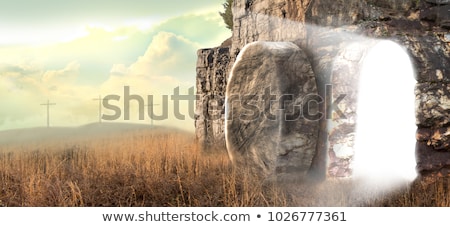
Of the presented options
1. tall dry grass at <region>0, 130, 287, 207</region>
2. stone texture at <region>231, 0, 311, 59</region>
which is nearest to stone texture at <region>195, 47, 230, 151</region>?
stone texture at <region>231, 0, 311, 59</region>

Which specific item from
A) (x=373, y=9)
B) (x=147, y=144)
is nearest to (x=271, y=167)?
(x=373, y=9)

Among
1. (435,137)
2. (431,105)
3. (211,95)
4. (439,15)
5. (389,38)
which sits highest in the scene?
(439,15)

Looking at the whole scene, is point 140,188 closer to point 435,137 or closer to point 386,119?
point 386,119

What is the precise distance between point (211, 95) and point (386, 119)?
517 cm

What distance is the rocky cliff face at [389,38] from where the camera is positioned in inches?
193

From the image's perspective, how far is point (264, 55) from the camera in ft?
18.6

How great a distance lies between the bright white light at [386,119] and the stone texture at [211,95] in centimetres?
431

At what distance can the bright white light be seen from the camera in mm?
4914

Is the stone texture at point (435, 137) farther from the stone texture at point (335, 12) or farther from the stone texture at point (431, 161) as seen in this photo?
the stone texture at point (335, 12)

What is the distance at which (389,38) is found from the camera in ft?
16.4

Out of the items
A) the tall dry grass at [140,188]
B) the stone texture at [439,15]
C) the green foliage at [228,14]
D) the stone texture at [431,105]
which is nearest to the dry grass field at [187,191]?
the tall dry grass at [140,188]

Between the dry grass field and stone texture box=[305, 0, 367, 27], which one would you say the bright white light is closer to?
the dry grass field

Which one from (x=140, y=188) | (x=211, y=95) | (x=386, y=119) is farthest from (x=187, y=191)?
(x=211, y=95)
